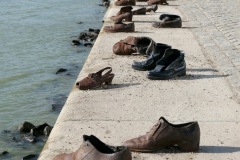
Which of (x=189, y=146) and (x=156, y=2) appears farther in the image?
(x=156, y=2)

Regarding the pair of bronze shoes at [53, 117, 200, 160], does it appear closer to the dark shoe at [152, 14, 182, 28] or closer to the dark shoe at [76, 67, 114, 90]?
the dark shoe at [76, 67, 114, 90]

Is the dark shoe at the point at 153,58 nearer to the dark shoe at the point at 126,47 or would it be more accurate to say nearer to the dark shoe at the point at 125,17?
the dark shoe at the point at 126,47

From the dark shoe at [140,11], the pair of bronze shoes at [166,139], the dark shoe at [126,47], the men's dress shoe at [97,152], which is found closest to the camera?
the men's dress shoe at [97,152]

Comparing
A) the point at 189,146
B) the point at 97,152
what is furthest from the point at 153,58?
the point at 97,152

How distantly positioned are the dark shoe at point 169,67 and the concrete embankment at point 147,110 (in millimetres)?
100

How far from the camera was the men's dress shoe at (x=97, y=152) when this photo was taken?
17.3 feet

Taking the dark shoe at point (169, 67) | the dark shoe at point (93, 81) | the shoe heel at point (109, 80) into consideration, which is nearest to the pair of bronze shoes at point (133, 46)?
the dark shoe at point (169, 67)

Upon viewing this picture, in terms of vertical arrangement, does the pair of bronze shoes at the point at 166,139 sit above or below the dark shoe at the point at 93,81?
above

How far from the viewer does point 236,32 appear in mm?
12680

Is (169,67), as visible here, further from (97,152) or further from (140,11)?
(140,11)

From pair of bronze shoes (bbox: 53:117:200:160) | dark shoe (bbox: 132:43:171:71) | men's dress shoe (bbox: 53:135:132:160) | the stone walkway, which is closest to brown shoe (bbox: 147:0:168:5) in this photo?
the stone walkway

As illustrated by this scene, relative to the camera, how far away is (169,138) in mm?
5918

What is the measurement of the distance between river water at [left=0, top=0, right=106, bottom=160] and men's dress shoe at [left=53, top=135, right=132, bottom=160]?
2.43 meters

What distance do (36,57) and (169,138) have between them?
8009 millimetres
